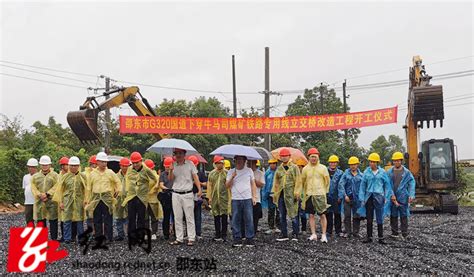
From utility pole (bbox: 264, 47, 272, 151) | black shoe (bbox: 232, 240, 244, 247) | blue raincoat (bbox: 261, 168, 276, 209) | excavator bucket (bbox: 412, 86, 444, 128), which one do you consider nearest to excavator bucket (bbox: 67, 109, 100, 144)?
utility pole (bbox: 264, 47, 272, 151)

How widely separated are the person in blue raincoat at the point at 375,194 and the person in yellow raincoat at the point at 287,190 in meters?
1.25

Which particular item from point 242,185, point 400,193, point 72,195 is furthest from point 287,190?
point 72,195

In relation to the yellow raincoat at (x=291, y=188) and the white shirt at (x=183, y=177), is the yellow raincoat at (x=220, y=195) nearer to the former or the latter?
the white shirt at (x=183, y=177)

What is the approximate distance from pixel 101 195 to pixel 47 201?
119cm

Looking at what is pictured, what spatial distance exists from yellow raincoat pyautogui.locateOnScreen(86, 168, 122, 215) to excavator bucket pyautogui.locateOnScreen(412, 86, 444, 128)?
10.3 metres

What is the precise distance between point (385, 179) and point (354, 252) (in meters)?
1.79

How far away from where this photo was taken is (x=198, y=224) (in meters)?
9.77

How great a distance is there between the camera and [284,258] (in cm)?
734

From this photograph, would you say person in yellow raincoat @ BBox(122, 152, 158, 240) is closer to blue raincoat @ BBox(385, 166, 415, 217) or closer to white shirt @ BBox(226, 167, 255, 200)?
white shirt @ BBox(226, 167, 255, 200)

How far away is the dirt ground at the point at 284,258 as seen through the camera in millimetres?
6562

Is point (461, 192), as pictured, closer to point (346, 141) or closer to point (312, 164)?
point (346, 141)

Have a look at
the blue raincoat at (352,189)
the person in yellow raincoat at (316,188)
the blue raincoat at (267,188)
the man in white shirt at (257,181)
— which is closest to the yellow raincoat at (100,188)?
the man in white shirt at (257,181)

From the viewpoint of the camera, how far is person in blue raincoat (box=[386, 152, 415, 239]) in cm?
921

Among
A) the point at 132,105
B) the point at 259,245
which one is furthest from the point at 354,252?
the point at 132,105
